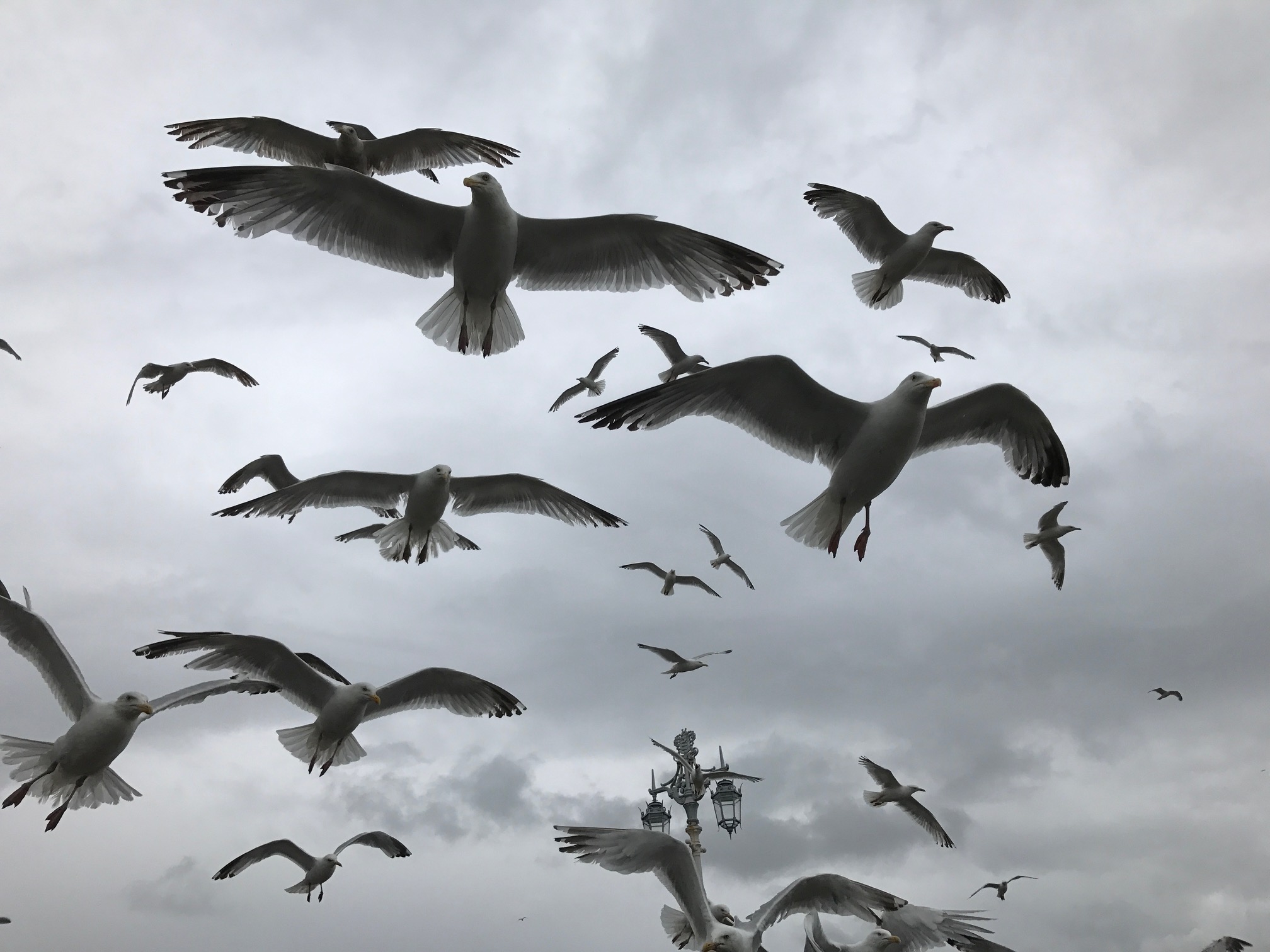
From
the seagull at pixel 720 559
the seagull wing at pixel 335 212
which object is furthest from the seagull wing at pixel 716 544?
the seagull wing at pixel 335 212

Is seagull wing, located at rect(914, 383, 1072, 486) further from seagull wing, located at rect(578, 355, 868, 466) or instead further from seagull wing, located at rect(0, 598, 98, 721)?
seagull wing, located at rect(0, 598, 98, 721)

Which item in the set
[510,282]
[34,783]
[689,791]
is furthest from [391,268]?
[689,791]

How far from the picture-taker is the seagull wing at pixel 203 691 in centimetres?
986

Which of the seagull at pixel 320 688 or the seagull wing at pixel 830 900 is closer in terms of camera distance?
the seagull wing at pixel 830 900

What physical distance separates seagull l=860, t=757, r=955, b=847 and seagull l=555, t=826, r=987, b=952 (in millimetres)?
4204

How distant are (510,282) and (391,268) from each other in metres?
1.07

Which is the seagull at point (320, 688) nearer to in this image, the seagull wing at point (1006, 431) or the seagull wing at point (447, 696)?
the seagull wing at point (447, 696)

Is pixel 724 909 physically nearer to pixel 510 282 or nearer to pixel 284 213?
pixel 510 282

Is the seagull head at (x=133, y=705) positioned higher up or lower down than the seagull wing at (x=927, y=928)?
higher up

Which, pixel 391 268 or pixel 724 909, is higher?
pixel 391 268

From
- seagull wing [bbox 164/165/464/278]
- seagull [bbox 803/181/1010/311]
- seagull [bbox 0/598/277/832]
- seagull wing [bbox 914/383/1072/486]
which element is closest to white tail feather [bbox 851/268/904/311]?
seagull [bbox 803/181/1010/311]

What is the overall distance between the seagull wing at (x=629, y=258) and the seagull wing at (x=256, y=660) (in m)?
4.60

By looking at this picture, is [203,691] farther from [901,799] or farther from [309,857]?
[901,799]

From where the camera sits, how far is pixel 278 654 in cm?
1114
